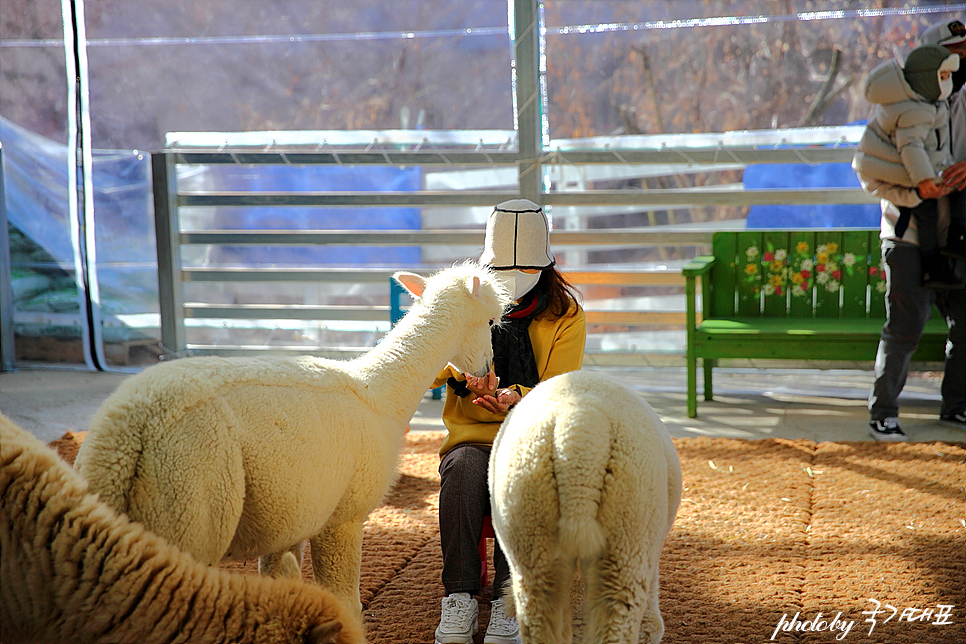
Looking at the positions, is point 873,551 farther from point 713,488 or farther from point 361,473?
point 361,473

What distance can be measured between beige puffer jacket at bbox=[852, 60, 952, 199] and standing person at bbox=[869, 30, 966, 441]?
16 centimetres

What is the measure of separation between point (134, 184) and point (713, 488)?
19.2 feet

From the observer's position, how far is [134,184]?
24.8 feet

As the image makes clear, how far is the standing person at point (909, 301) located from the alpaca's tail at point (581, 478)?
12.0ft

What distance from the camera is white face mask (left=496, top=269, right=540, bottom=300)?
3.17 metres

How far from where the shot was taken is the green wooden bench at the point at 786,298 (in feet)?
18.5

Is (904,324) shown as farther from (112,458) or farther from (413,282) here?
(112,458)

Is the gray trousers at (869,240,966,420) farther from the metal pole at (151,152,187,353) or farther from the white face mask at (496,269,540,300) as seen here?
the metal pole at (151,152,187,353)

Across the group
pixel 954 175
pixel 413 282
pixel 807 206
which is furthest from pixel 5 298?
pixel 954 175

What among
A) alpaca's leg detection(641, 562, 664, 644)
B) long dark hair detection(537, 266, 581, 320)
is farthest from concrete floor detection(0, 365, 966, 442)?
alpaca's leg detection(641, 562, 664, 644)

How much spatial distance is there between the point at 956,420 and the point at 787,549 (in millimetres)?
2599

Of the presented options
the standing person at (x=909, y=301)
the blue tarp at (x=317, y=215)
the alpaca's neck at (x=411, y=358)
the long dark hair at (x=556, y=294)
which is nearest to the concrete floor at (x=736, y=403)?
the standing person at (x=909, y=301)

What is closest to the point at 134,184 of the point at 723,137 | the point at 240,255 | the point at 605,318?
the point at 240,255

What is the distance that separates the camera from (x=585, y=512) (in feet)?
6.80
